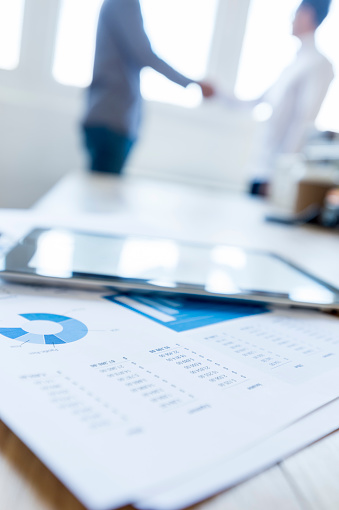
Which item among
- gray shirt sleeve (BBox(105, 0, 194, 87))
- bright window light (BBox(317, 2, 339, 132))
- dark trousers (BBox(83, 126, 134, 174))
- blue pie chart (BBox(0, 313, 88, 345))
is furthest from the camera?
bright window light (BBox(317, 2, 339, 132))

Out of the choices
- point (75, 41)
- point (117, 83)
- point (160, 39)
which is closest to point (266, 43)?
point (160, 39)

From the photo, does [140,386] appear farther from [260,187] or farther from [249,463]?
[260,187]

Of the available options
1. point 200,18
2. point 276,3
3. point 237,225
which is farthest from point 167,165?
point 237,225

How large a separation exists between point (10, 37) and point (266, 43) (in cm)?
157

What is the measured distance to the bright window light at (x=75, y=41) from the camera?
2754 mm

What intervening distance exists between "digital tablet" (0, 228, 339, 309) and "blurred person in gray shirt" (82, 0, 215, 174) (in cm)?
145

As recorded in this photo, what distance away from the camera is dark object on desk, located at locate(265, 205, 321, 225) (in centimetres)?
116

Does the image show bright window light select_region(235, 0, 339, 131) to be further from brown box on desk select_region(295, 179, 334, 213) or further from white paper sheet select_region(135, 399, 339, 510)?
white paper sheet select_region(135, 399, 339, 510)

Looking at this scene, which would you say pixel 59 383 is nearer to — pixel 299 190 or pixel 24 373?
pixel 24 373

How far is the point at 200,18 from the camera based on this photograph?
115 inches

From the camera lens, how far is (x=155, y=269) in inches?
17.2

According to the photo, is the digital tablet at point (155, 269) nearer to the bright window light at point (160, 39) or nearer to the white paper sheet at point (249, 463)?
the white paper sheet at point (249, 463)

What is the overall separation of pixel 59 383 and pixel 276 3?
3.27m

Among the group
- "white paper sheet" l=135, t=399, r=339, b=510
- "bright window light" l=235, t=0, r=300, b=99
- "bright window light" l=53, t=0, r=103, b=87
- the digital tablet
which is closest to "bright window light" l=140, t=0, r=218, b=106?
"bright window light" l=235, t=0, r=300, b=99
